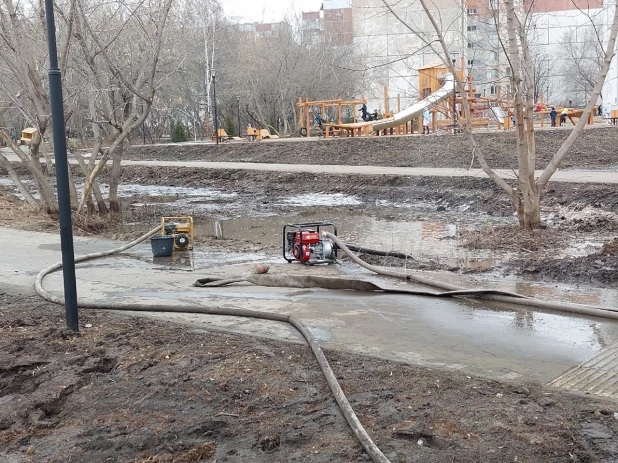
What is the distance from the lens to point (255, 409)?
466 cm

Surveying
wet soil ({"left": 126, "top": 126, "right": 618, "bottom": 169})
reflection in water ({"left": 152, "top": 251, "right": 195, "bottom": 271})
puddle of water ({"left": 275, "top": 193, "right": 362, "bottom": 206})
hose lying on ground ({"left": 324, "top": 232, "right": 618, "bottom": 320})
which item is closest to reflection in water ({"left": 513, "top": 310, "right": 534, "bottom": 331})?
hose lying on ground ({"left": 324, "top": 232, "right": 618, "bottom": 320})

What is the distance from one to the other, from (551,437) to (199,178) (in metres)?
24.7

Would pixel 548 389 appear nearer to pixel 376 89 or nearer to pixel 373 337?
pixel 373 337

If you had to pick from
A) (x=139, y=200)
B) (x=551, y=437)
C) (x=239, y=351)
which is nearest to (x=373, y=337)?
(x=239, y=351)

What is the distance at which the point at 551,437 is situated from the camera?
13.5 feet

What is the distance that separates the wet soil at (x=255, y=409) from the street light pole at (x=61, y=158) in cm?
54

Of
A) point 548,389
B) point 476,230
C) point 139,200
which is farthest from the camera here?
point 139,200

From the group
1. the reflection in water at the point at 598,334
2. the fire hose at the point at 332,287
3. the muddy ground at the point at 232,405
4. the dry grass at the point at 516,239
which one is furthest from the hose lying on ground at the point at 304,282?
the dry grass at the point at 516,239

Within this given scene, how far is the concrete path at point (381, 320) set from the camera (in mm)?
5785

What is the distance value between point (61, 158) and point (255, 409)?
285 centimetres

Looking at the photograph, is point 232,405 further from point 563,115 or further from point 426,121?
point 426,121

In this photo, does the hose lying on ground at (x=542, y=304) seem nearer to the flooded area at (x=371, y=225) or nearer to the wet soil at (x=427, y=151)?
the flooded area at (x=371, y=225)

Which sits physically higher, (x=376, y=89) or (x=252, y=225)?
(x=376, y=89)

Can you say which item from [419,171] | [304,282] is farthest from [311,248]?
[419,171]
